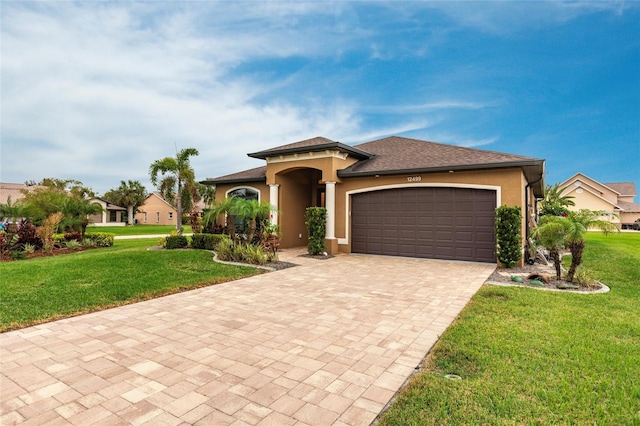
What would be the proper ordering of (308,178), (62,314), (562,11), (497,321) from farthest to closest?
(308,178) < (562,11) < (62,314) < (497,321)

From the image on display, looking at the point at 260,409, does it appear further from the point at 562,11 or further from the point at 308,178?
the point at 562,11

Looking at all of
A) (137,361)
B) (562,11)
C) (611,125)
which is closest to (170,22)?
(137,361)

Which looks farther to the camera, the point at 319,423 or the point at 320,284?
the point at 320,284

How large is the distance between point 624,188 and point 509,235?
55260mm

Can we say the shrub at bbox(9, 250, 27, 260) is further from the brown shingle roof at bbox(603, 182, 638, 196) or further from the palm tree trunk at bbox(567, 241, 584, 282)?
the brown shingle roof at bbox(603, 182, 638, 196)

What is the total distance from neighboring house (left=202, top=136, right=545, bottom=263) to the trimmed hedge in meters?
2.66

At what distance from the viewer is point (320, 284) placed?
312 inches

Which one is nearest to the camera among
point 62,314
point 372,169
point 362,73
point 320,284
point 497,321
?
point 497,321

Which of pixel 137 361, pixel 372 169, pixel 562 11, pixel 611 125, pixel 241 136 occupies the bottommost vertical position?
pixel 137 361

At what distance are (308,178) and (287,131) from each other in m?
6.66

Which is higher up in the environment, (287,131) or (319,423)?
(287,131)

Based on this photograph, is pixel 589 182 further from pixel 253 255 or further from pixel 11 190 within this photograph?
pixel 11 190

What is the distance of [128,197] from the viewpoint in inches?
2005

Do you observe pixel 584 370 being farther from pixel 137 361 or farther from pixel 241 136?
pixel 241 136
